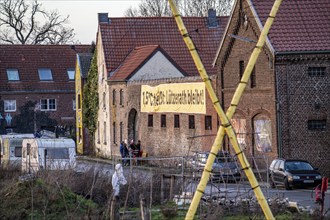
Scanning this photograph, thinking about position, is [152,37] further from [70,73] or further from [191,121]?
[70,73]

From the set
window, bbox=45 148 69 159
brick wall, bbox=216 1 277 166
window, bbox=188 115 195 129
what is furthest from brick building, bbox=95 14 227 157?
window, bbox=45 148 69 159

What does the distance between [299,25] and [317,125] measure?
5.15 meters

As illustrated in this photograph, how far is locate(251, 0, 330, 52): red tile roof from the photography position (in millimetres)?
44000

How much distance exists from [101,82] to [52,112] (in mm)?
12277

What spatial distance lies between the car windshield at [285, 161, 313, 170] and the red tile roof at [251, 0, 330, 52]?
5992 mm

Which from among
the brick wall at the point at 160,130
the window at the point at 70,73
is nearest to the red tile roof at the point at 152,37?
the brick wall at the point at 160,130

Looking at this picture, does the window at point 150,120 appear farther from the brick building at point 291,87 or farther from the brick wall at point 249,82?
the brick building at point 291,87

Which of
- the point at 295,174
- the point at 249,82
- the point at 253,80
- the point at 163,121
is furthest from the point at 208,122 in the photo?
the point at 295,174

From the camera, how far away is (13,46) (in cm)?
8150

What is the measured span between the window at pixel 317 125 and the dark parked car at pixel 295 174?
3.69 metres

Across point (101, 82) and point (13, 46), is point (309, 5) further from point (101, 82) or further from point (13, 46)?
point (13, 46)

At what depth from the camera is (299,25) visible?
149ft

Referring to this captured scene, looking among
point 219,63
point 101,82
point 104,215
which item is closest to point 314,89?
point 219,63

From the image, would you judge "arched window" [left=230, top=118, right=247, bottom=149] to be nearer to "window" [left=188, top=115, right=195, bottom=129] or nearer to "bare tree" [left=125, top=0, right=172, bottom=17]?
"window" [left=188, top=115, right=195, bottom=129]
